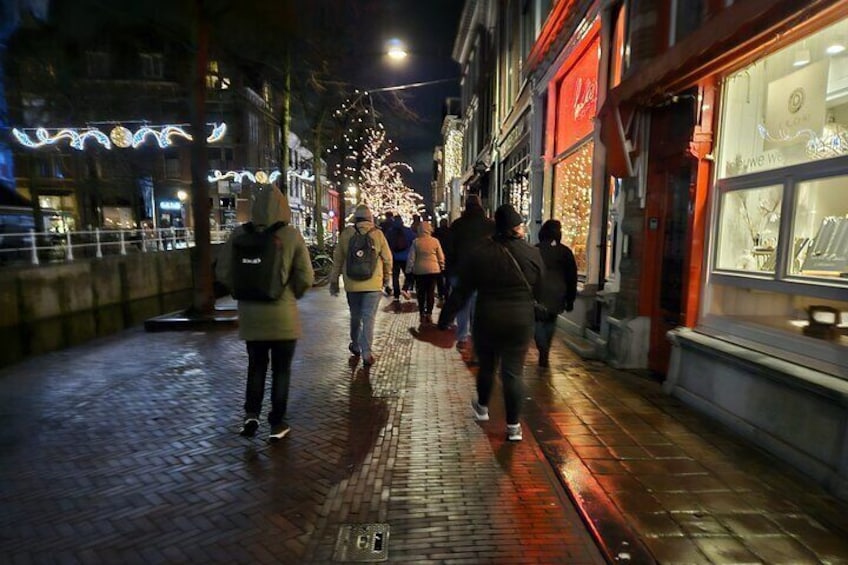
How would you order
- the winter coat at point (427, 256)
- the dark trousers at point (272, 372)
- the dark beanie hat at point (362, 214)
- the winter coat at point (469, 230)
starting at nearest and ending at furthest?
the dark trousers at point (272, 372) < the dark beanie hat at point (362, 214) < the winter coat at point (469, 230) < the winter coat at point (427, 256)

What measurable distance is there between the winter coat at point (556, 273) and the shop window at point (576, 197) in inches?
106

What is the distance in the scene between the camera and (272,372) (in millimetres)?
4004

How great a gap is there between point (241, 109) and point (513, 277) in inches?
1508

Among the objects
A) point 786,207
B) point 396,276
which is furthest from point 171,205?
point 786,207

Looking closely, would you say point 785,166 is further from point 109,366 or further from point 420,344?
point 109,366

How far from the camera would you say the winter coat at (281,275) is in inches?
151

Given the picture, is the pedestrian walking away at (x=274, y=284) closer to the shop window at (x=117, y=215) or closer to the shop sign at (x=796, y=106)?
the shop sign at (x=796, y=106)

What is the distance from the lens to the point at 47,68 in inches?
637

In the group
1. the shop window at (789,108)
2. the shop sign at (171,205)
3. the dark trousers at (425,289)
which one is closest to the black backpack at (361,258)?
the dark trousers at (425,289)

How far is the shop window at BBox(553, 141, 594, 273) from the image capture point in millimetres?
8453

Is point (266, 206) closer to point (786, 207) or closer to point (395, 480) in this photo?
point (395, 480)

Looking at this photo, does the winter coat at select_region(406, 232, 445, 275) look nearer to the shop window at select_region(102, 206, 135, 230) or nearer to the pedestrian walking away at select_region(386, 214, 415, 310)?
the pedestrian walking away at select_region(386, 214, 415, 310)

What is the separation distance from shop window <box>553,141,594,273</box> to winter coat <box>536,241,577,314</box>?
2691 mm

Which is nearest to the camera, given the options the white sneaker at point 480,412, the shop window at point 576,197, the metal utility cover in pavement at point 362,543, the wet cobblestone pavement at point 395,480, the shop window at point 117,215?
the metal utility cover in pavement at point 362,543
